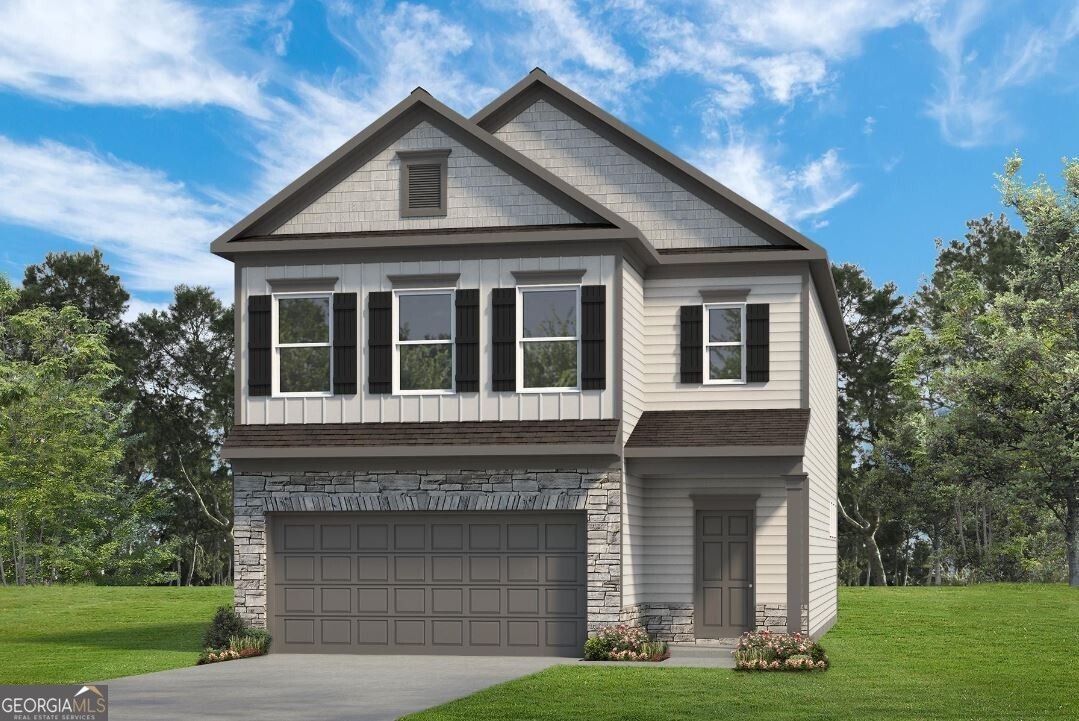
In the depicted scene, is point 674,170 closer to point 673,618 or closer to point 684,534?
point 684,534

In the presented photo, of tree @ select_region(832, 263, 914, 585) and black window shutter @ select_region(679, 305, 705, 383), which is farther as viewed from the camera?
tree @ select_region(832, 263, 914, 585)

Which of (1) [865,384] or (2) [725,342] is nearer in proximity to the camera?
(2) [725,342]

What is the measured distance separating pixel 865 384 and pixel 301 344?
3702cm

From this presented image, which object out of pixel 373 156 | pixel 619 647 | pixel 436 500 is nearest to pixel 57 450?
pixel 373 156

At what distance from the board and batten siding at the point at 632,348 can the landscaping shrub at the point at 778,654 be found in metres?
3.90

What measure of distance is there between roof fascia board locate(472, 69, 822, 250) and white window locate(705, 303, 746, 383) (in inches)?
59.4

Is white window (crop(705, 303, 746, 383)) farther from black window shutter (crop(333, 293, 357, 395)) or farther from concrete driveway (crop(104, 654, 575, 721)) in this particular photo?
black window shutter (crop(333, 293, 357, 395))

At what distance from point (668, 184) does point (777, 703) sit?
37.0 ft

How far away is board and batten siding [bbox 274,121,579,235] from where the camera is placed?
74.9 ft

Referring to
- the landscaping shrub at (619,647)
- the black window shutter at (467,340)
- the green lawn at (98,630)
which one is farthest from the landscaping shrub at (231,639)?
the landscaping shrub at (619,647)

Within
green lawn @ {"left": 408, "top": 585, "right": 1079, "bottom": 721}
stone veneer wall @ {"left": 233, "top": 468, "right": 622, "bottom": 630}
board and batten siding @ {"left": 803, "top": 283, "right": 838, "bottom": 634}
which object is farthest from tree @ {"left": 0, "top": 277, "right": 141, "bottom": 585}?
green lawn @ {"left": 408, "top": 585, "right": 1079, "bottom": 721}

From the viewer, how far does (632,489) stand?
907 inches

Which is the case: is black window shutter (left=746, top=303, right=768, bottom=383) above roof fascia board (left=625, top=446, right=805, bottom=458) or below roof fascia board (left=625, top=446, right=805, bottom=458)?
above

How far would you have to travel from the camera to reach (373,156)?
76.6ft
